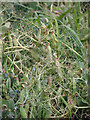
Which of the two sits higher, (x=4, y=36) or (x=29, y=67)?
(x=4, y=36)

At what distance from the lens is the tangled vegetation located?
707 mm

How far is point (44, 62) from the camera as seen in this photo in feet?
2.59

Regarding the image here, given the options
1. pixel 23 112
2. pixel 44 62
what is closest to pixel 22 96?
pixel 23 112

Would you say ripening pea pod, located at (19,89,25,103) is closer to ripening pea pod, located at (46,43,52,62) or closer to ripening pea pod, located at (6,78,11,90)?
ripening pea pod, located at (6,78,11,90)

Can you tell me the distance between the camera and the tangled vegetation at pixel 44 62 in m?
0.71

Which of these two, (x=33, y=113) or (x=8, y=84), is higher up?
(x=8, y=84)

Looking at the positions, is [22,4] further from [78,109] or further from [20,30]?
[78,109]

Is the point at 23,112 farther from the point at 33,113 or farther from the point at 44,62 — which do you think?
the point at 44,62

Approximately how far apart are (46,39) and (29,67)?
0.15 m

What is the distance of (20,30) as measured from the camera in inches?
34.0

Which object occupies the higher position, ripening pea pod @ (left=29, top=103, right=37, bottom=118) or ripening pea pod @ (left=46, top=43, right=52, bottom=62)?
ripening pea pod @ (left=46, top=43, right=52, bottom=62)

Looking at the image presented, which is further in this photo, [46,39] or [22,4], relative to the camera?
[22,4]

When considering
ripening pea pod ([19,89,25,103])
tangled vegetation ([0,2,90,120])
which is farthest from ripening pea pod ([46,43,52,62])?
ripening pea pod ([19,89,25,103])

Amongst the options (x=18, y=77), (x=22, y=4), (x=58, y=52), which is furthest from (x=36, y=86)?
(x=22, y=4)
